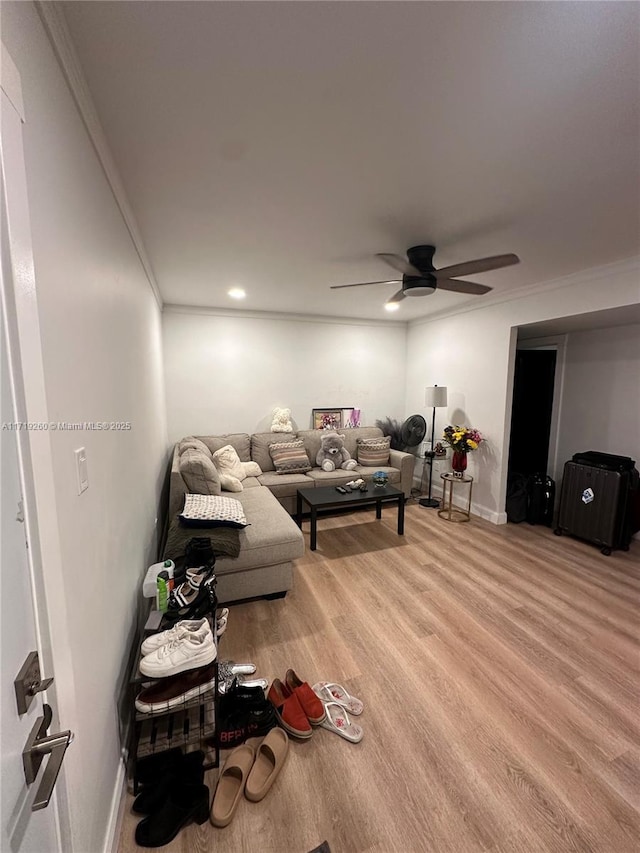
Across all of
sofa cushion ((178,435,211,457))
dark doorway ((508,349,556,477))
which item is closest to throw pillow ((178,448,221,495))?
sofa cushion ((178,435,211,457))

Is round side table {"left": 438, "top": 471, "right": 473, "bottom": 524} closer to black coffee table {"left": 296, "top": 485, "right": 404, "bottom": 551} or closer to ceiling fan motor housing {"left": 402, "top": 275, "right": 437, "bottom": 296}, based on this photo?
black coffee table {"left": 296, "top": 485, "right": 404, "bottom": 551}

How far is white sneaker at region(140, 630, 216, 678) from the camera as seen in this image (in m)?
1.26

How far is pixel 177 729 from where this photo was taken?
133 centimetres

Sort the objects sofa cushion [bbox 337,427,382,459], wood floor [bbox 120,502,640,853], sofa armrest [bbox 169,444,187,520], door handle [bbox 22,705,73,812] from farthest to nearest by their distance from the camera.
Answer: sofa cushion [bbox 337,427,382,459] < sofa armrest [bbox 169,444,187,520] < wood floor [bbox 120,502,640,853] < door handle [bbox 22,705,73,812]

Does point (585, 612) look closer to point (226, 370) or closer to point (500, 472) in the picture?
point (500, 472)

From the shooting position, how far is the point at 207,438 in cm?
407

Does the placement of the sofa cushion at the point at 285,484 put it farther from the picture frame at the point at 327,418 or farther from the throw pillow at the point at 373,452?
the picture frame at the point at 327,418

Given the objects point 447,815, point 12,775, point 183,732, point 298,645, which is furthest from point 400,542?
point 12,775

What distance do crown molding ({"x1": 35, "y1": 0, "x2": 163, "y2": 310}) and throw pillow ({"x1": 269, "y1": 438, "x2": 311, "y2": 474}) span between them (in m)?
2.79

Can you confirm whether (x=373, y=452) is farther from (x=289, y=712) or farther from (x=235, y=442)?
(x=289, y=712)

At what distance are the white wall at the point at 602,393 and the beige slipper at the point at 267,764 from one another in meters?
3.93

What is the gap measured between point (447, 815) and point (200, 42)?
2.54 metres

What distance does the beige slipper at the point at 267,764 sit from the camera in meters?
1.25

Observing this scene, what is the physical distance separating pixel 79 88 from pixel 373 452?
390 centimetres
